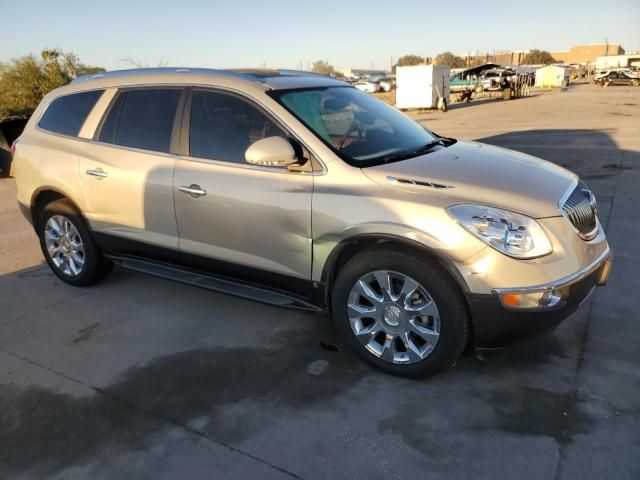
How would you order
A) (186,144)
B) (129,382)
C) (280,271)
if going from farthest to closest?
1. (186,144)
2. (280,271)
3. (129,382)

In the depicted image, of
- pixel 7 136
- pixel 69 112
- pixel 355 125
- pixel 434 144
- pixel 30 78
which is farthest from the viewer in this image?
pixel 30 78

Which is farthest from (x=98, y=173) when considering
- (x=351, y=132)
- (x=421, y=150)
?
(x=421, y=150)

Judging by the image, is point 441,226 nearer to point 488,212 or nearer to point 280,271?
point 488,212

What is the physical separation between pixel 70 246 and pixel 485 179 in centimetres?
364

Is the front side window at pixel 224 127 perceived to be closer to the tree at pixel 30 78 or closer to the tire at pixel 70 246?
the tire at pixel 70 246

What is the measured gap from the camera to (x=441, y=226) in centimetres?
283

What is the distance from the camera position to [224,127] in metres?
3.67

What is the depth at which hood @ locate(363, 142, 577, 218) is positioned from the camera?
2883 millimetres

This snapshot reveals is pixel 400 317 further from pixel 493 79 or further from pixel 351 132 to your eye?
pixel 493 79

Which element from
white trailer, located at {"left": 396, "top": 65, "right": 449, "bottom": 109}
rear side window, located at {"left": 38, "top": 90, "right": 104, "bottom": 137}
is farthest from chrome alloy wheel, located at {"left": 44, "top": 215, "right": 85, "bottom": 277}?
white trailer, located at {"left": 396, "top": 65, "right": 449, "bottom": 109}

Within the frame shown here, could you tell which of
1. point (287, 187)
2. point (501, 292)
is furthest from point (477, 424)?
point (287, 187)

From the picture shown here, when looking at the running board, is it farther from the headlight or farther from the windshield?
the headlight

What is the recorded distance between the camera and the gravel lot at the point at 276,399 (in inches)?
99.3

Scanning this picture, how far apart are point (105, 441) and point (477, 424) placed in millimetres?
1955
